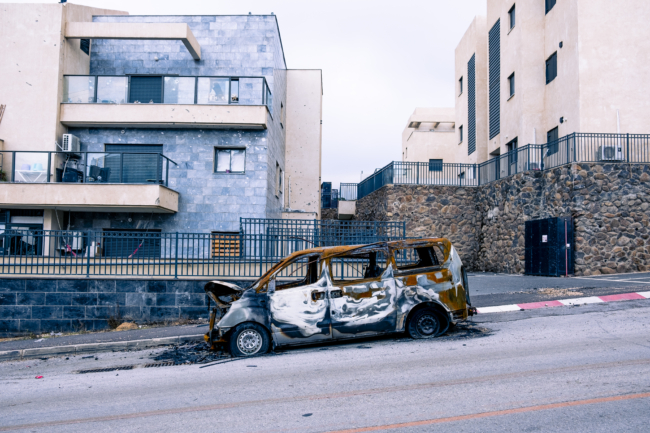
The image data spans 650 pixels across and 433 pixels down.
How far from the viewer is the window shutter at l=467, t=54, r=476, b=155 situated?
89.1ft

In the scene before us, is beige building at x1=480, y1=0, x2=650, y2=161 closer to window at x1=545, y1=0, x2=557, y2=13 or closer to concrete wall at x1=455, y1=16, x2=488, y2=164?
window at x1=545, y1=0, x2=557, y2=13

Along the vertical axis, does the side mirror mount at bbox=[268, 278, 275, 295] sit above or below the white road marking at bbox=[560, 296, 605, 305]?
above

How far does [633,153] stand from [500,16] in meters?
10.7

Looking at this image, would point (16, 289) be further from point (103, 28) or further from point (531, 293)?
point (531, 293)

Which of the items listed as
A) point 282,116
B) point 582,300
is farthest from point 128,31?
point 582,300

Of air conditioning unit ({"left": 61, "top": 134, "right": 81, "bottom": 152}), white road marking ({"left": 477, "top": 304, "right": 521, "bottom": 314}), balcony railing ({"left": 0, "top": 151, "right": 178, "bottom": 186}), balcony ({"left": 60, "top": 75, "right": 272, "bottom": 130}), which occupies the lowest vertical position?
white road marking ({"left": 477, "top": 304, "right": 521, "bottom": 314})

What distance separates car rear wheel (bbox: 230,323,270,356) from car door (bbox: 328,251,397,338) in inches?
44.3

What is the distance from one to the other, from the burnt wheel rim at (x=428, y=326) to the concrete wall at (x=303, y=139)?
17.0 meters

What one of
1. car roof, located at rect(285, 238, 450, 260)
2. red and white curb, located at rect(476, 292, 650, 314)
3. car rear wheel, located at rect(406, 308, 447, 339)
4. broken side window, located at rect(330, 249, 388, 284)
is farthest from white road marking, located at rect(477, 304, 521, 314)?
broken side window, located at rect(330, 249, 388, 284)

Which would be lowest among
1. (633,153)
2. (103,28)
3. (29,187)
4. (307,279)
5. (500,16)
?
(307,279)

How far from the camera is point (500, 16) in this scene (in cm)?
2364

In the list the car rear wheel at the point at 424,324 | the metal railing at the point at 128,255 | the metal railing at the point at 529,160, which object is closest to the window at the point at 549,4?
the metal railing at the point at 529,160

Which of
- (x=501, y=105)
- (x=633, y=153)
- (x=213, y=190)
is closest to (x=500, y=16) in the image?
(x=501, y=105)

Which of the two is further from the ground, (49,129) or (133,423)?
(49,129)
